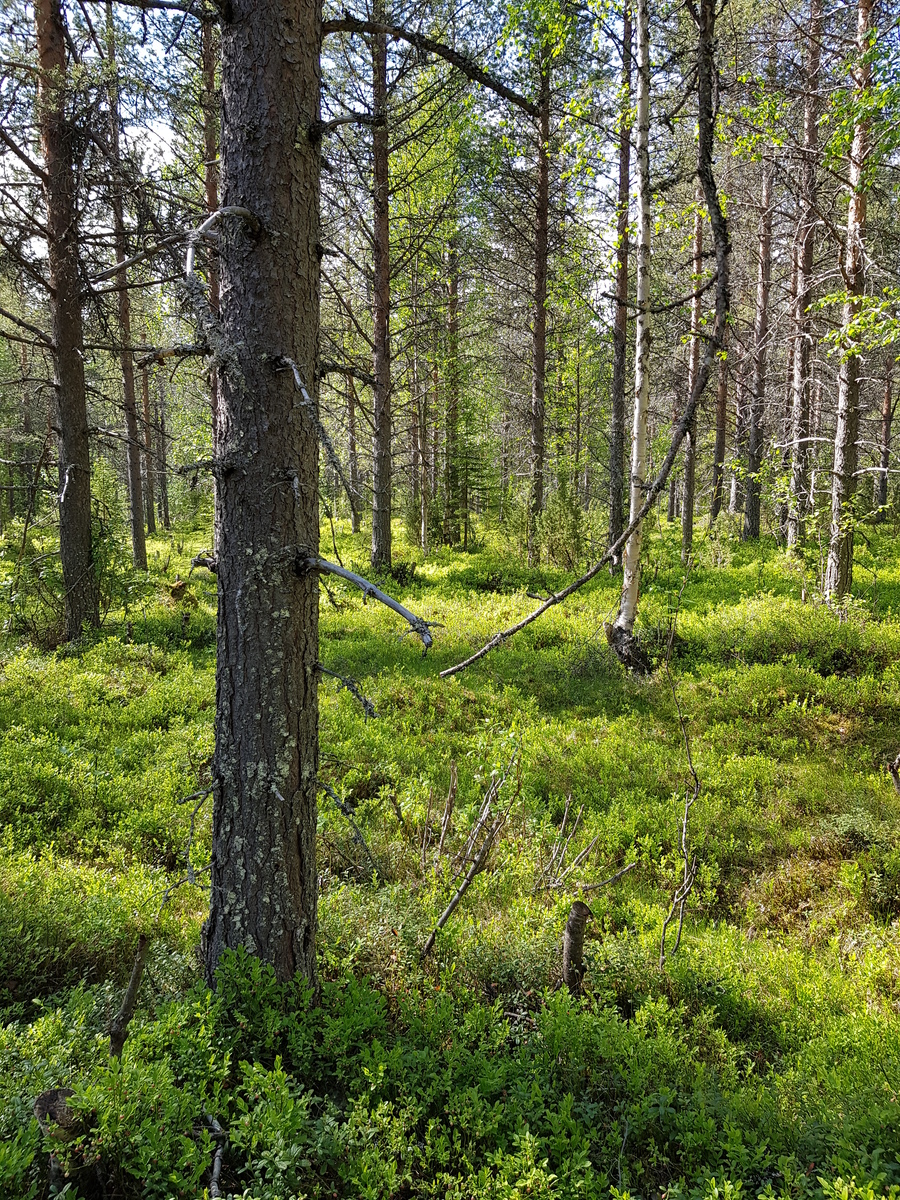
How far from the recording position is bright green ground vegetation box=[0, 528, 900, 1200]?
7.42ft

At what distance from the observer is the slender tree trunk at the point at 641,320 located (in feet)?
23.9

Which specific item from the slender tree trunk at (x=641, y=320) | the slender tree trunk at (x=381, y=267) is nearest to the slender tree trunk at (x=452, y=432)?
the slender tree trunk at (x=381, y=267)

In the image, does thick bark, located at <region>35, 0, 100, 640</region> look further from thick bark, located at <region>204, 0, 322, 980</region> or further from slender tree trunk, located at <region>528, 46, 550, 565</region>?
slender tree trunk, located at <region>528, 46, 550, 565</region>

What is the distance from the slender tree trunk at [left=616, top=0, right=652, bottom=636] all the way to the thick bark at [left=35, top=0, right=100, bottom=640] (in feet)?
21.8

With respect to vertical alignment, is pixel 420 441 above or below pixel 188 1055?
above

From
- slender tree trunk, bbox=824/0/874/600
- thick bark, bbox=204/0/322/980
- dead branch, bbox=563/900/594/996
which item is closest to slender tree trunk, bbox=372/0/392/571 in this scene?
slender tree trunk, bbox=824/0/874/600

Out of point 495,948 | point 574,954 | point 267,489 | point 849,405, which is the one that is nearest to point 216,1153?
point 495,948

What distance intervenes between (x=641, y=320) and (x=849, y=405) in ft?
11.3

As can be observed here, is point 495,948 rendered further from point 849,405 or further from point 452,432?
point 452,432

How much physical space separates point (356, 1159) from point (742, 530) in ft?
61.5

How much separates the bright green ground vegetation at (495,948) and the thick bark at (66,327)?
1230 millimetres

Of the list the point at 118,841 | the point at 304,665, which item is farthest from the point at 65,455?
the point at 304,665

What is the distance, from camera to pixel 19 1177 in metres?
1.81

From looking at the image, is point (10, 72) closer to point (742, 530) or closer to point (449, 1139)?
point (449, 1139)
